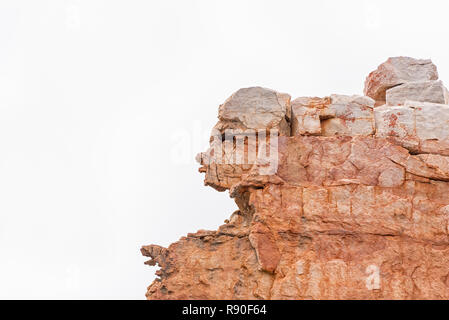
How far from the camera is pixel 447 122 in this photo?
1259 centimetres

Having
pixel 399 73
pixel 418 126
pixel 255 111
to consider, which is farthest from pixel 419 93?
pixel 255 111

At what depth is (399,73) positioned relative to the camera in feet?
46.5

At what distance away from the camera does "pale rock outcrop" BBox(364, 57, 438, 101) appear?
556 inches

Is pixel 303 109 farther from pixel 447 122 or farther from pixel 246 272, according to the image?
pixel 246 272

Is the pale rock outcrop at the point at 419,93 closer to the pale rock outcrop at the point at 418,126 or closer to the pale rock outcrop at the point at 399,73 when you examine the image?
the pale rock outcrop at the point at 399,73

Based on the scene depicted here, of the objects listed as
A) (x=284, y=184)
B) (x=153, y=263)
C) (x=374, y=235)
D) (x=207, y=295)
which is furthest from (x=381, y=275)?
(x=153, y=263)

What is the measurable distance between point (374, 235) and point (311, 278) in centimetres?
163

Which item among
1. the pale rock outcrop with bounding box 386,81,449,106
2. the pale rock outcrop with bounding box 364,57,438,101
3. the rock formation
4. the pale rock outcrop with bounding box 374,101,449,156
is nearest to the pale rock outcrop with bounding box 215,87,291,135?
the rock formation

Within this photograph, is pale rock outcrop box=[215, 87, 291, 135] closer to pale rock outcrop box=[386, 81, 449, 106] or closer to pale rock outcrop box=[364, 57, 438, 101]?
pale rock outcrop box=[386, 81, 449, 106]

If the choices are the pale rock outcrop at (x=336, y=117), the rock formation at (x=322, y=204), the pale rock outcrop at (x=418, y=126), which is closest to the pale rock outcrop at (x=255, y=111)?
the rock formation at (x=322, y=204)

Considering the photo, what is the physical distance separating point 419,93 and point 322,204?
13.7ft

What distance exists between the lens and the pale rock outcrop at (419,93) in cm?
1339

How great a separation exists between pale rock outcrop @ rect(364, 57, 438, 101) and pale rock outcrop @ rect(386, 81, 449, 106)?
370 millimetres

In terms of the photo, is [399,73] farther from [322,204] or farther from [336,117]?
[322,204]
